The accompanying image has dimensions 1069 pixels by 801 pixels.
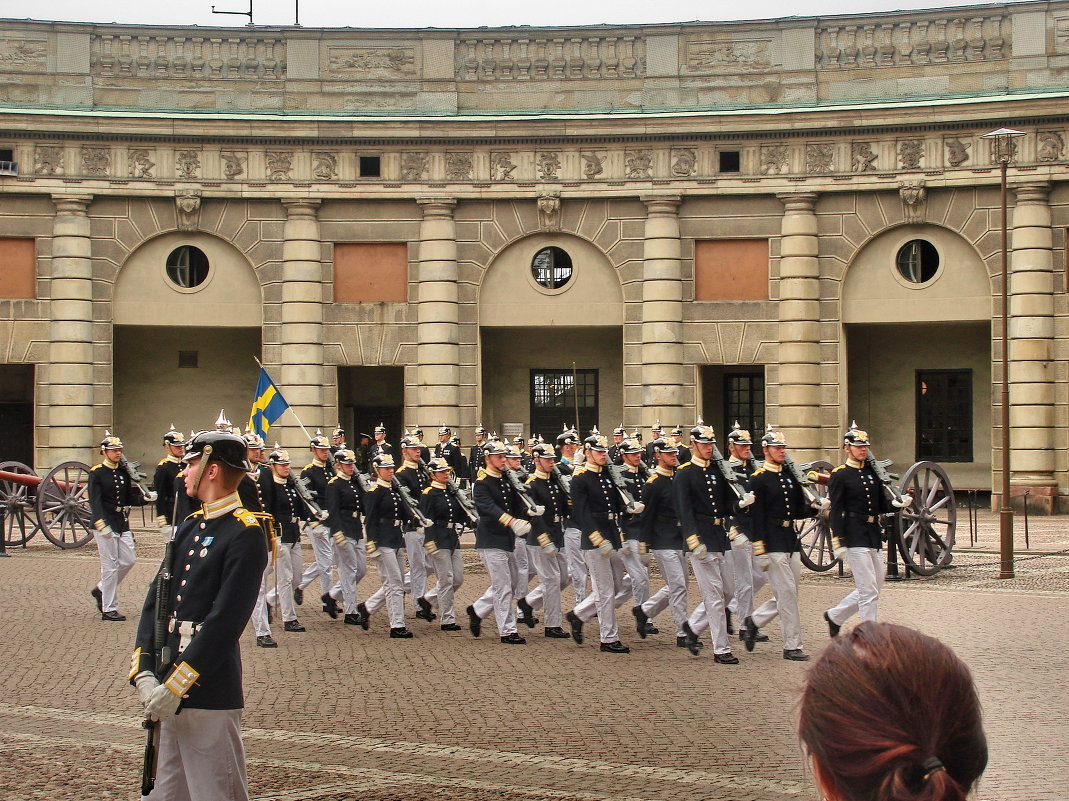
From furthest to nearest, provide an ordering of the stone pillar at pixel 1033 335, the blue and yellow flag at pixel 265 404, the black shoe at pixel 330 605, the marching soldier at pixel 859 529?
1. the stone pillar at pixel 1033 335
2. the blue and yellow flag at pixel 265 404
3. the black shoe at pixel 330 605
4. the marching soldier at pixel 859 529

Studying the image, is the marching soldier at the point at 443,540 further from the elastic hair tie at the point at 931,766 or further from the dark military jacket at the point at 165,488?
the elastic hair tie at the point at 931,766

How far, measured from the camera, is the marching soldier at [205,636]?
619cm

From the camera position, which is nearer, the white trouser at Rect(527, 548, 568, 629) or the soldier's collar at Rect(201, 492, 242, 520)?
the soldier's collar at Rect(201, 492, 242, 520)

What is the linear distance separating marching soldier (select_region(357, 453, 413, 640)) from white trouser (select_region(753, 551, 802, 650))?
142 inches

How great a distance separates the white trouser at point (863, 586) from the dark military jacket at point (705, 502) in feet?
3.98

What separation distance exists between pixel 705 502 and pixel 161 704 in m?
8.86

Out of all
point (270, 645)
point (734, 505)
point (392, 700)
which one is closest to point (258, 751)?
point (392, 700)

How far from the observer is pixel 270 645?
47.3ft

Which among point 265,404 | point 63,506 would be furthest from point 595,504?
point 265,404

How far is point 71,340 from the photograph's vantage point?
31.1 m

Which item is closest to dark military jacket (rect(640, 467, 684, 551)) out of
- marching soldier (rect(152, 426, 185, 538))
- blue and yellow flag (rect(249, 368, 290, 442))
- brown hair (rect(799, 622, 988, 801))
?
marching soldier (rect(152, 426, 185, 538))

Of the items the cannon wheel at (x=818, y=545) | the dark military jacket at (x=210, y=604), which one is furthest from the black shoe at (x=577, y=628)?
the dark military jacket at (x=210, y=604)

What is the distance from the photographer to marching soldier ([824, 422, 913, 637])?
13.8 meters

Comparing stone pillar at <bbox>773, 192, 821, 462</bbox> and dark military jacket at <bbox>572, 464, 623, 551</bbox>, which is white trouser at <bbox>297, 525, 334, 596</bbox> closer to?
dark military jacket at <bbox>572, 464, 623, 551</bbox>
